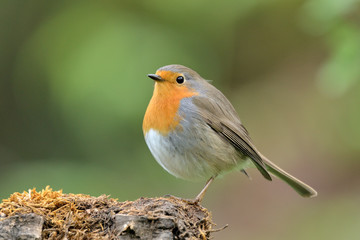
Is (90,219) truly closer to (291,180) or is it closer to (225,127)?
(225,127)

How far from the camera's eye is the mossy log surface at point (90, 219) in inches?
102

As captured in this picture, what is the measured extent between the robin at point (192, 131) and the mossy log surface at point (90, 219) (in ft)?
3.39

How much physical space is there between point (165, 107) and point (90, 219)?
157 centimetres

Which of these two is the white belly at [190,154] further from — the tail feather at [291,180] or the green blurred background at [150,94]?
the green blurred background at [150,94]

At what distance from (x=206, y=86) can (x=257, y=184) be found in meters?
3.65

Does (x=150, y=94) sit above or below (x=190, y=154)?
above

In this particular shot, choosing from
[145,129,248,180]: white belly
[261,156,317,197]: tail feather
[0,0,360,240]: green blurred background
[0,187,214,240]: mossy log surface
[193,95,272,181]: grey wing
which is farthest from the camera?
[0,0,360,240]: green blurred background

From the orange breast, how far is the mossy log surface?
1228mm

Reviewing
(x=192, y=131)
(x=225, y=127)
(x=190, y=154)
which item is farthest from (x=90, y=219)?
(x=225, y=127)

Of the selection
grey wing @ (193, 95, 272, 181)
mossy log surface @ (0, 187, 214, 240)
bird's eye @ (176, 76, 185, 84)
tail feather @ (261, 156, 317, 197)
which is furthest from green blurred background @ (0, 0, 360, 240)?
mossy log surface @ (0, 187, 214, 240)

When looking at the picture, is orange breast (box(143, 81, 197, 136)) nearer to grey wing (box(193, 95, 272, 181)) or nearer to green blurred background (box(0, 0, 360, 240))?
grey wing (box(193, 95, 272, 181))

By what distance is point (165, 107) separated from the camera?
4203mm

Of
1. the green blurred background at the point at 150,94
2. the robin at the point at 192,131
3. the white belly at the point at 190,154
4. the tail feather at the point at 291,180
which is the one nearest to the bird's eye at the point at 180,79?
the robin at the point at 192,131

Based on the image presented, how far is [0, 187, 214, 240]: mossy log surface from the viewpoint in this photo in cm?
259
